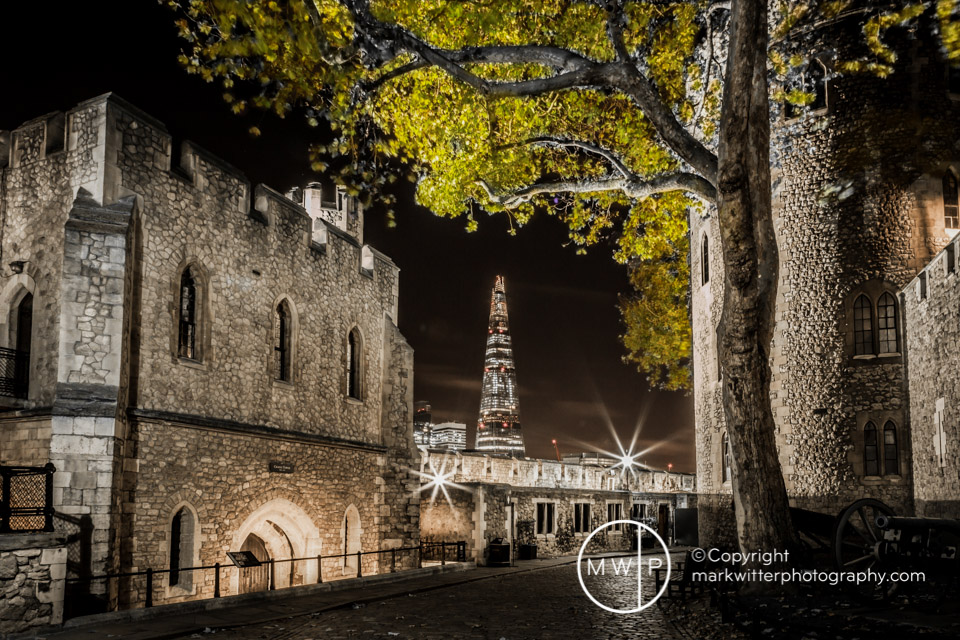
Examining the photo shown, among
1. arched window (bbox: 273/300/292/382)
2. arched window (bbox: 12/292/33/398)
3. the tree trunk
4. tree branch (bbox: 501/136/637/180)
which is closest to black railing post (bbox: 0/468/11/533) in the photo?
arched window (bbox: 12/292/33/398)

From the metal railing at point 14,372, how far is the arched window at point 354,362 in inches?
341

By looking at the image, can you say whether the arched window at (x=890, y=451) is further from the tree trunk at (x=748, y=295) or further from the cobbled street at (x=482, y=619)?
the tree trunk at (x=748, y=295)

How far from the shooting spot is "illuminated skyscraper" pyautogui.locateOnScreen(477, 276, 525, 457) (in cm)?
5356

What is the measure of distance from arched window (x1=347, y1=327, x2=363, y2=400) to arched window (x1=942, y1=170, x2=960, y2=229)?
14.4 m


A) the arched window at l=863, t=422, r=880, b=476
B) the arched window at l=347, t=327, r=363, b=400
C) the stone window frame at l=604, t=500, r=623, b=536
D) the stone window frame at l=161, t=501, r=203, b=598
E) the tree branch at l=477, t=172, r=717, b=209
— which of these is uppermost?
the tree branch at l=477, t=172, r=717, b=209

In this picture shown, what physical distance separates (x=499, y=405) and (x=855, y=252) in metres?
41.1

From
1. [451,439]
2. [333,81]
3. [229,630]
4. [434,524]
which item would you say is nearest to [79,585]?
[229,630]

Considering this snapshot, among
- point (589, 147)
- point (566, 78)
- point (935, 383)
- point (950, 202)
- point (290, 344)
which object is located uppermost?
point (950, 202)

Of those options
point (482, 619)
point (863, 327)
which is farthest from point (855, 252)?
point (482, 619)

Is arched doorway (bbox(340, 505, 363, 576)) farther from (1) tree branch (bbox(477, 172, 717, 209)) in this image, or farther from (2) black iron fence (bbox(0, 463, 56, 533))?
(1) tree branch (bbox(477, 172, 717, 209))

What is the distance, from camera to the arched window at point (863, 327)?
1878 cm

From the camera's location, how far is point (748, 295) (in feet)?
34.2

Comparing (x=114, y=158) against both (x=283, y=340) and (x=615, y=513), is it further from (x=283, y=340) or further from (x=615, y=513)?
(x=615, y=513)

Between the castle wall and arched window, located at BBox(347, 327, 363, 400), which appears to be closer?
the castle wall
